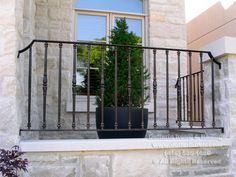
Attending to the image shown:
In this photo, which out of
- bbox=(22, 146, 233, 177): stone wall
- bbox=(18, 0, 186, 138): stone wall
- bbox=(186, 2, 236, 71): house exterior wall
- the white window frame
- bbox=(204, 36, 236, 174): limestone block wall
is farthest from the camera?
bbox=(186, 2, 236, 71): house exterior wall

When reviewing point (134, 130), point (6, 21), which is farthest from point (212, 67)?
point (6, 21)

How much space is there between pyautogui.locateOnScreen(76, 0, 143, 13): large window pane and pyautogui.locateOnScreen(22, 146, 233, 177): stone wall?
2899mm

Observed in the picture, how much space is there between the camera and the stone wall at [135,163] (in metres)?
2.72

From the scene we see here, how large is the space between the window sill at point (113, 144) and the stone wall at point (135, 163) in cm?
5

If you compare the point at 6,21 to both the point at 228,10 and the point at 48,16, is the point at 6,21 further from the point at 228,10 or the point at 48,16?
the point at 228,10

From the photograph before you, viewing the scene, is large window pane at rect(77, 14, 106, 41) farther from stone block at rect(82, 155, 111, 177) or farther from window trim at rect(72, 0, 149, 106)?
stone block at rect(82, 155, 111, 177)

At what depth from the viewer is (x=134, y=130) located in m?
3.16

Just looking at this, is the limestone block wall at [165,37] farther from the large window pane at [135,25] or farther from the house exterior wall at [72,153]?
the house exterior wall at [72,153]

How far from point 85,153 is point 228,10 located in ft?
16.0

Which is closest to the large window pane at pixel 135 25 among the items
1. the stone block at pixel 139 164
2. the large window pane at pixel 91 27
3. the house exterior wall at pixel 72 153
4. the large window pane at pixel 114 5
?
the large window pane at pixel 114 5

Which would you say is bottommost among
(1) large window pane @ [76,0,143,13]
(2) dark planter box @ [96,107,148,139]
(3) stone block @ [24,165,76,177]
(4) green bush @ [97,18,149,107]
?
(3) stone block @ [24,165,76,177]

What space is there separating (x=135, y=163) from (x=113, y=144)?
0.28 metres

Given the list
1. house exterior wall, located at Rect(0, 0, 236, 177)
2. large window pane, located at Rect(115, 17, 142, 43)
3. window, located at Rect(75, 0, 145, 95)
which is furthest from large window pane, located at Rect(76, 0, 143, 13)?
house exterior wall, located at Rect(0, 0, 236, 177)

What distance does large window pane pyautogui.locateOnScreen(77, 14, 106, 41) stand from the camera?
501 cm
